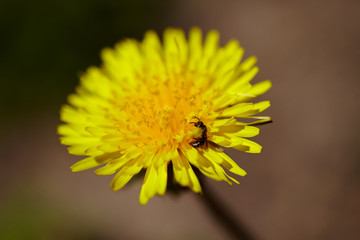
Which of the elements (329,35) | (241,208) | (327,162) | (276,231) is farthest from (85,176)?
(329,35)

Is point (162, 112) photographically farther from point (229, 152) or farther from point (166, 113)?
point (229, 152)

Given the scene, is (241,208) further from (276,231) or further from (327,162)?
(327,162)

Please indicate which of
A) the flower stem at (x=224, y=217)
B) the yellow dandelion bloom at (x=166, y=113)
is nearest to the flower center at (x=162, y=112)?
the yellow dandelion bloom at (x=166, y=113)

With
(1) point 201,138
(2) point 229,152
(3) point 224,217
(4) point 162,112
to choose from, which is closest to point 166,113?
(4) point 162,112

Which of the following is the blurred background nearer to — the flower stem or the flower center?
the flower stem

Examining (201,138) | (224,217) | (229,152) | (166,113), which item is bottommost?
(224,217)
